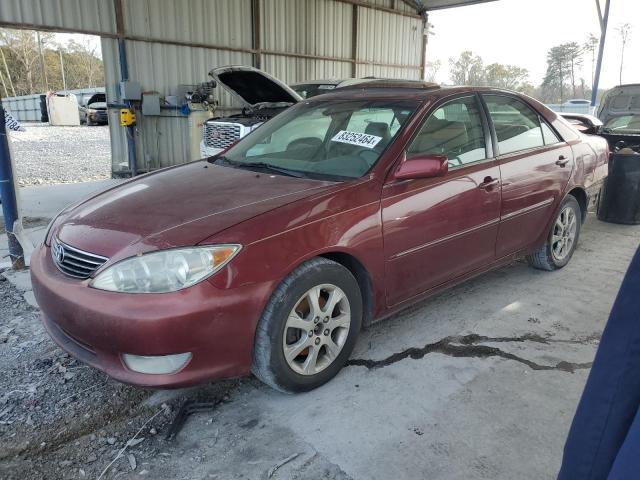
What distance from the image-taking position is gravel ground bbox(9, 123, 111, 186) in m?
9.79

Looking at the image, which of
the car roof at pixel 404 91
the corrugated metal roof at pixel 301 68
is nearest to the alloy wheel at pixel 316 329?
the car roof at pixel 404 91

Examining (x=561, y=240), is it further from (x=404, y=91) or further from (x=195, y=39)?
(x=195, y=39)

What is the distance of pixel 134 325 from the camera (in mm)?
2082

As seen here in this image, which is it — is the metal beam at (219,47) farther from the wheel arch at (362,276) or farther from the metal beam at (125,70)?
the wheel arch at (362,276)

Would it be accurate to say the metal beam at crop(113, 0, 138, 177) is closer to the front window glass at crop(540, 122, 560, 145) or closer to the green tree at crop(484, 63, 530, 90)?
the front window glass at crop(540, 122, 560, 145)

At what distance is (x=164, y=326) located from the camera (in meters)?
2.07

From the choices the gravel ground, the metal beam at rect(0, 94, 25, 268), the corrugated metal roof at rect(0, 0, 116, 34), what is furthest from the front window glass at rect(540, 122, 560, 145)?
the corrugated metal roof at rect(0, 0, 116, 34)

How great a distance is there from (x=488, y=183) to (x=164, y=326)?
227 centimetres

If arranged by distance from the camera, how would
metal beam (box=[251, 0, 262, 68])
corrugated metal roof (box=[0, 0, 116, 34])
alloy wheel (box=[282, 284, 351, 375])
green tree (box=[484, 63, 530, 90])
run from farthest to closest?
1. green tree (box=[484, 63, 530, 90])
2. metal beam (box=[251, 0, 262, 68])
3. corrugated metal roof (box=[0, 0, 116, 34])
4. alloy wheel (box=[282, 284, 351, 375])

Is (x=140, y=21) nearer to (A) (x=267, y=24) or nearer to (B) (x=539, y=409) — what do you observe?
(A) (x=267, y=24)

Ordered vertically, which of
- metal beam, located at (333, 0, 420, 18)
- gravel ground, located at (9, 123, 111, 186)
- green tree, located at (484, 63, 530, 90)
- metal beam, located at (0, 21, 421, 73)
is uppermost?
green tree, located at (484, 63, 530, 90)

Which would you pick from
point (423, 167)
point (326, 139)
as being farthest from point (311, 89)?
point (423, 167)

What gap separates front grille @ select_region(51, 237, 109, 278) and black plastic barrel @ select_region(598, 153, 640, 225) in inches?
229

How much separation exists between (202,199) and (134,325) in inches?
31.6
